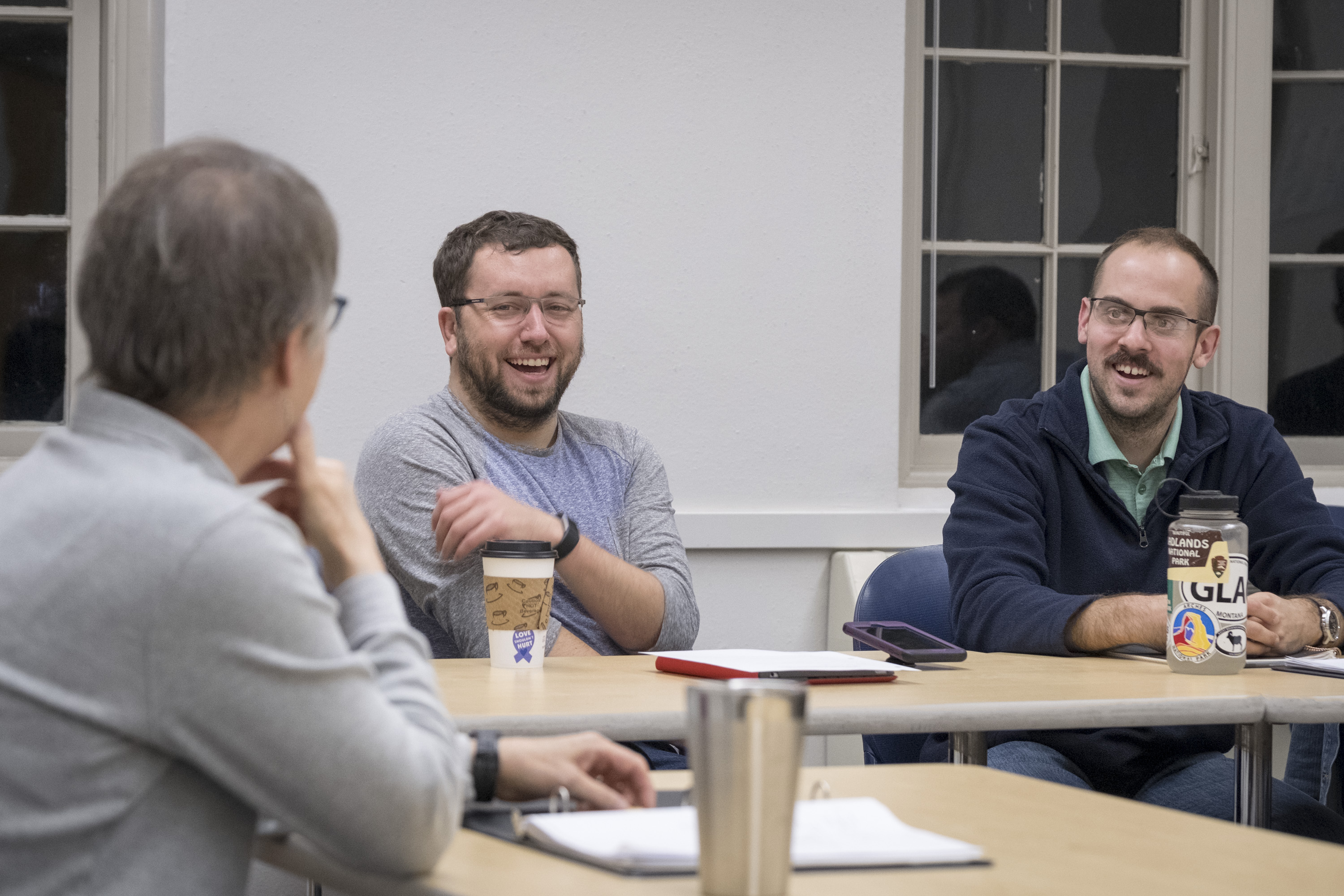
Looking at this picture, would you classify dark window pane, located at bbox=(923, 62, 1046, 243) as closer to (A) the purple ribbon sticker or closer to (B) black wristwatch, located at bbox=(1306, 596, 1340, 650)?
(B) black wristwatch, located at bbox=(1306, 596, 1340, 650)

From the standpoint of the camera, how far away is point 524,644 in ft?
5.82

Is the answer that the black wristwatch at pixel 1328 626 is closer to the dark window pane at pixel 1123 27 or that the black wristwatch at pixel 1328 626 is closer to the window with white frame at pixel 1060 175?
the window with white frame at pixel 1060 175

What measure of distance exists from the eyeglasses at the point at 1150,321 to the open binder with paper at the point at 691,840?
1656 mm

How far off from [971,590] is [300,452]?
141cm

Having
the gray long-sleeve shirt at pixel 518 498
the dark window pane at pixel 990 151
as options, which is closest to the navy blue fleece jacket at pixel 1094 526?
the gray long-sleeve shirt at pixel 518 498

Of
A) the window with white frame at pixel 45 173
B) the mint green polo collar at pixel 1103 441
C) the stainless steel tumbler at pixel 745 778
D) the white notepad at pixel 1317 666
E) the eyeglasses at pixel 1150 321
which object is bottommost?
the white notepad at pixel 1317 666

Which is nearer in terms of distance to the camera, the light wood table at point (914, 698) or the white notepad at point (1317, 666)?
the light wood table at point (914, 698)

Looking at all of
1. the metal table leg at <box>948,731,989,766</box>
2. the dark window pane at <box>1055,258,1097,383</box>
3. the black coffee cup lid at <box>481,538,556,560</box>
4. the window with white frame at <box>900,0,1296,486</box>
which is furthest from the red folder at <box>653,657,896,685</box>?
the dark window pane at <box>1055,258,1097,383</box>

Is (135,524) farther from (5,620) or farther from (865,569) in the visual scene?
(865,569)

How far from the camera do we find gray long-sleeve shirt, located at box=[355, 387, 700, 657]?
2082mm

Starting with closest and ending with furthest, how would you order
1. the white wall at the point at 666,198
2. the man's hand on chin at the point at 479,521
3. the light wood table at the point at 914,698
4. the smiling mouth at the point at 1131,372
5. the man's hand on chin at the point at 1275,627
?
1. the light wood table at the point at 914,698
2. the man's hand on chin at the point at 479,521
3. the man's hand on chin at the point at 1275,627
4. the smiling mouth at the point at 1131,372
5. the white wall at the point at 666,198

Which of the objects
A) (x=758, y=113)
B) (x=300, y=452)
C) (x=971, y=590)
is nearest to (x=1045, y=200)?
(x=758, y=113)

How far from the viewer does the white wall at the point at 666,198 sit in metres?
2.98

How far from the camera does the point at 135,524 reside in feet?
2.69
